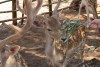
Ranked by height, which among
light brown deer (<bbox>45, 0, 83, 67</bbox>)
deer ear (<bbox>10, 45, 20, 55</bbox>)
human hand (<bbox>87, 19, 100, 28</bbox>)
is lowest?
light brown deer (<bbox>45, 0, 83, 67</bbox>)

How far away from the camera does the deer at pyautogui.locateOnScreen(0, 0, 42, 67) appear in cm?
360

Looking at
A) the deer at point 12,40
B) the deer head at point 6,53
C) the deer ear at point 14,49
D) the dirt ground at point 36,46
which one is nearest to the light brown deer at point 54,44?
the dirt ground at point 36,46

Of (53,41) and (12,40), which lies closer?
(12,40)

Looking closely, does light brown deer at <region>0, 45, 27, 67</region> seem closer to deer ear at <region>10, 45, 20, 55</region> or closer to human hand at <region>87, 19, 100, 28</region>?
deer ear at <region>10, 45, 20, 55</region>

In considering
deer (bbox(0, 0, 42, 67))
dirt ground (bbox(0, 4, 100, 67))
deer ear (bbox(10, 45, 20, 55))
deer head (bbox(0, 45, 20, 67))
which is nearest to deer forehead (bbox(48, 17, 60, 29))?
dirt ground (bbox(0, 4, 100, 67))

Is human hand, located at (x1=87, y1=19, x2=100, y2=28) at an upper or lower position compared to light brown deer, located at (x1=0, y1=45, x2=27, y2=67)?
upper

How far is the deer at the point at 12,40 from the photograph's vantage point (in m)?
3.60

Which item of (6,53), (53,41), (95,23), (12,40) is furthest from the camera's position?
(53,41)

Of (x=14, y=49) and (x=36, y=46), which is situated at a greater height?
(x=14, y=49)

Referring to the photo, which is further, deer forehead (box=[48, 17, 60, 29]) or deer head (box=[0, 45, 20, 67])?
deer forehead (box=[48, 17, 60, 29])

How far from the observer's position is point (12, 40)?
3.71m

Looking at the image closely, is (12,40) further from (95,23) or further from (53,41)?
(53,41)

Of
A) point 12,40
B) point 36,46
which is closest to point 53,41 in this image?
point 36,46

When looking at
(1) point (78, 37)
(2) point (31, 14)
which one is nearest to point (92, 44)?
(1) point (78, 37)
